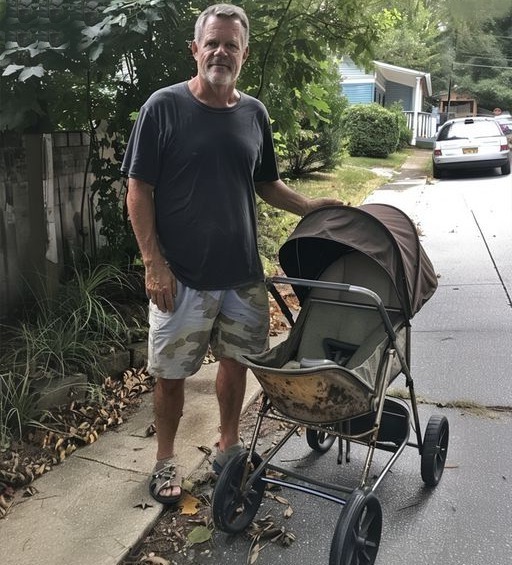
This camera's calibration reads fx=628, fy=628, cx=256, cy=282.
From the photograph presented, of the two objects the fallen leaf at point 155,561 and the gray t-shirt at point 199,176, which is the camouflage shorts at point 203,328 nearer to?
the gray t-shirt at point 199,176

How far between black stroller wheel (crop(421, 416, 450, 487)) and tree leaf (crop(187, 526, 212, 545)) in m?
1.10

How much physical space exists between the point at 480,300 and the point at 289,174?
7.83 m

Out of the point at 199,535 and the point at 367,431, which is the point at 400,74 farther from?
the point at 199,535

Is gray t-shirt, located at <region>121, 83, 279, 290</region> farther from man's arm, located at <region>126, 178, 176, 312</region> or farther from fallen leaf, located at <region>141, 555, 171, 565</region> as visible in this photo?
fallen leaf, located at <region>141, 555, 171, 565</region>

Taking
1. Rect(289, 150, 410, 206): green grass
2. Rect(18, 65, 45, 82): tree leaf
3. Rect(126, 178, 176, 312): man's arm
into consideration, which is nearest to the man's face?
Rect(126, 178, 176, 312): man's arm

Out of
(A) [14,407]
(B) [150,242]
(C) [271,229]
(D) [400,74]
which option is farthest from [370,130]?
(B) [150,242]

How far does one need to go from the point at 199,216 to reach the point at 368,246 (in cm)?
78

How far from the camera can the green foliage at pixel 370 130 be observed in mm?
20516

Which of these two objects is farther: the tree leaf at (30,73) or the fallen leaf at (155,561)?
the tree leaf at (30,73)

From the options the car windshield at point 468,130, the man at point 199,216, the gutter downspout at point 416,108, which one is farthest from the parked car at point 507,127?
the man at point 199,216

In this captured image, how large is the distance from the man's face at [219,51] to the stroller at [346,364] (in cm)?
79

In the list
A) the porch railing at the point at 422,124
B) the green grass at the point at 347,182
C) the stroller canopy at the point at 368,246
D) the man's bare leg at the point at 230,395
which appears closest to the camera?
the stroller canopy at the point at 368,246

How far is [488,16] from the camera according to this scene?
144 inches

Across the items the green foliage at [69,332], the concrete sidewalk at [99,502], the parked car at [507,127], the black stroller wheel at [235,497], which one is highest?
the parked car at [507,127]
